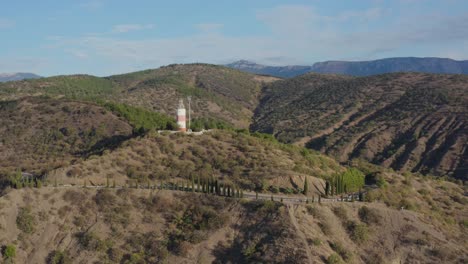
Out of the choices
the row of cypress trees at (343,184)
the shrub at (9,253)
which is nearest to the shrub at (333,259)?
the row of cypress trees at (343,184)

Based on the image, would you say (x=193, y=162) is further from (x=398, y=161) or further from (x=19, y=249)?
(x=398, y=161)

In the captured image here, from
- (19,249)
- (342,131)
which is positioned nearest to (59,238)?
(19,249)

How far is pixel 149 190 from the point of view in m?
44.2

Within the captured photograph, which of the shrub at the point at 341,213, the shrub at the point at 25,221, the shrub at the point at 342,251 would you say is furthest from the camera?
the shrub at the point at 25,221

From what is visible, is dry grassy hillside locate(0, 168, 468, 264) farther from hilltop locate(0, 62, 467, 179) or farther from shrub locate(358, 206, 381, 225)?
hilltop locate(0, 62, 467, 179)

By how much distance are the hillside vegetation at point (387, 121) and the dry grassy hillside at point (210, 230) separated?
172ft

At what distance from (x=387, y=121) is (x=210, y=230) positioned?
89.8 meters

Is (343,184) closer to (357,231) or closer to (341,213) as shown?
(341,213)

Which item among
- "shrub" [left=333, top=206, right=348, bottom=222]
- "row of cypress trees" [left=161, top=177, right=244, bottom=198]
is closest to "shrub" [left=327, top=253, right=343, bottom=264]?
"shrub" [left=333, top=206, right=348, bottom=222]

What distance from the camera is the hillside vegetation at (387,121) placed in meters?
94.0

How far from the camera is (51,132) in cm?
7650

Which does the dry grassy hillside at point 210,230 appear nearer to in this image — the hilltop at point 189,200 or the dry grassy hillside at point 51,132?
the hilltop at point 189,200

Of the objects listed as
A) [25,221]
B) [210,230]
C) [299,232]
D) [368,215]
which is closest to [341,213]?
[368,215]

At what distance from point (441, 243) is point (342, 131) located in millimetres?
80989
